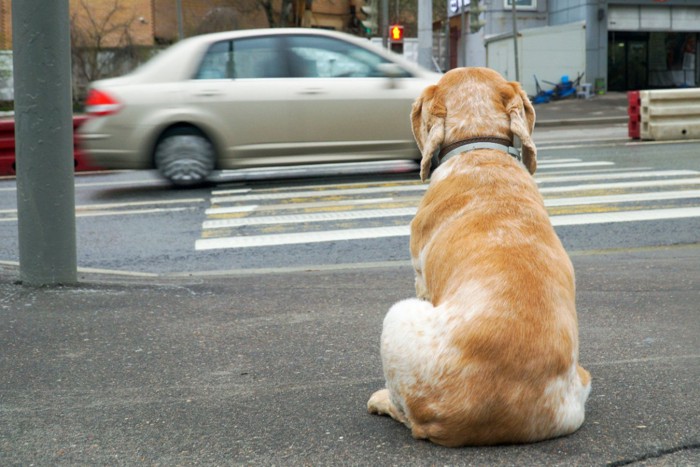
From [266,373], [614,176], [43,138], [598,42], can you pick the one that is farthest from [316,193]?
[598,42]

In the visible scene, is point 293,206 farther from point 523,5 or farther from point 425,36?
point 523,5

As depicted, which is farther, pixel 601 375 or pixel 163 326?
pixel 163 326

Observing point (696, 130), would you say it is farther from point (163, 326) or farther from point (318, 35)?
point (163, 326)

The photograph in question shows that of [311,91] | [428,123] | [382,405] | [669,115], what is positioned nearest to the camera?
[382,405]

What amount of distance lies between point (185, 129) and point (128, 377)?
770 centimetres

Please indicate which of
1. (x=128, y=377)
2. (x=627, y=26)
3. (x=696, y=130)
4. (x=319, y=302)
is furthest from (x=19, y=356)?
(x=627, y=26)

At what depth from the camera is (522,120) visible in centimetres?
377

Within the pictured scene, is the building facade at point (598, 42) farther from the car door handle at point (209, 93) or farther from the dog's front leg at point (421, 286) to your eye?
the dog's front leg at point (421, 286)

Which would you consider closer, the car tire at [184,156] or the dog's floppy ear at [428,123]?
the dog's floppy ear at [428,123]

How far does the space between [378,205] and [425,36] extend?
1671 centimetres

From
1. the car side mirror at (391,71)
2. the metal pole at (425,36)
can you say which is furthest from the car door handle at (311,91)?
the metal pole at (425,36)

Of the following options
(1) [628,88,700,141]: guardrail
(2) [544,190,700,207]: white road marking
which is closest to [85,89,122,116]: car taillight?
(2) [544,190,700,207]: white road marking

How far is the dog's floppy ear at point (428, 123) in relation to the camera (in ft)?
12.5

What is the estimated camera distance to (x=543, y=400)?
296 cm
